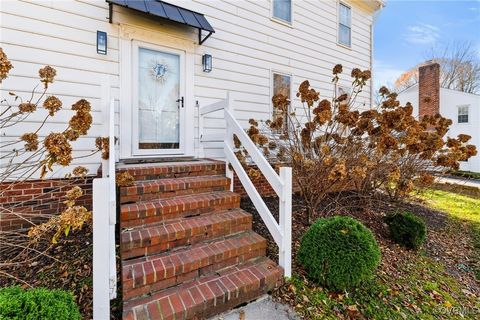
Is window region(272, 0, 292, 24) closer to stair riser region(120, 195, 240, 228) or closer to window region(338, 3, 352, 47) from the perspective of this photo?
window region(338, 3, 352, 47)

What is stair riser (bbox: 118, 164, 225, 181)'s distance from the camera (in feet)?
10.6

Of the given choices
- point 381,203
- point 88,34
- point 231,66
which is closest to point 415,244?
point 381,203

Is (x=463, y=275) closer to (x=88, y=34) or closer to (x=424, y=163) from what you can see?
(x=424, y=163)

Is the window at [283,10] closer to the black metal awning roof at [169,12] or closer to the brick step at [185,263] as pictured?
the black metal awning roof at [169,12]

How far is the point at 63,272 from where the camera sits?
8.21ft

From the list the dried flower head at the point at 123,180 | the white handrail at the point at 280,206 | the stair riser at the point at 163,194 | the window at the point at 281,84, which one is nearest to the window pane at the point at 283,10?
the window at the point at 281,84

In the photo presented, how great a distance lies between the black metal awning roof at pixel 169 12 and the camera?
3.75 m

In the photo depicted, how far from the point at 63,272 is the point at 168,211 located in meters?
1.19

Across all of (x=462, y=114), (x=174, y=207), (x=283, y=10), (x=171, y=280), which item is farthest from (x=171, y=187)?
(x=462, y=114)

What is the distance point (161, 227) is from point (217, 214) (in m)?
0.73

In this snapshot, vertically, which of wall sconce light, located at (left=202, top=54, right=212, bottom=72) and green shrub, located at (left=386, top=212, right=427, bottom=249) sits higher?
wall sconce light, located at (left=202, top=54, right=212, bottom=72)

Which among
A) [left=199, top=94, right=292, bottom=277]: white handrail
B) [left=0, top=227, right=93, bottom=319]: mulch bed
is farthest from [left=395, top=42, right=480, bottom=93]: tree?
[left=0, top=227, right=93, bottom=319]: mulch bed

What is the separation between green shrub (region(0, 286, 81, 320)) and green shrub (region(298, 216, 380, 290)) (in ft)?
7.29

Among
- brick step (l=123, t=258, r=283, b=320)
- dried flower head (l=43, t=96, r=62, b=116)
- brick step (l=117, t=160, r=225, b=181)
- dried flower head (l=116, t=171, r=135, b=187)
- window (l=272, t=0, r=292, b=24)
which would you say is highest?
window (l=272, t=0, r=292, b=24)
